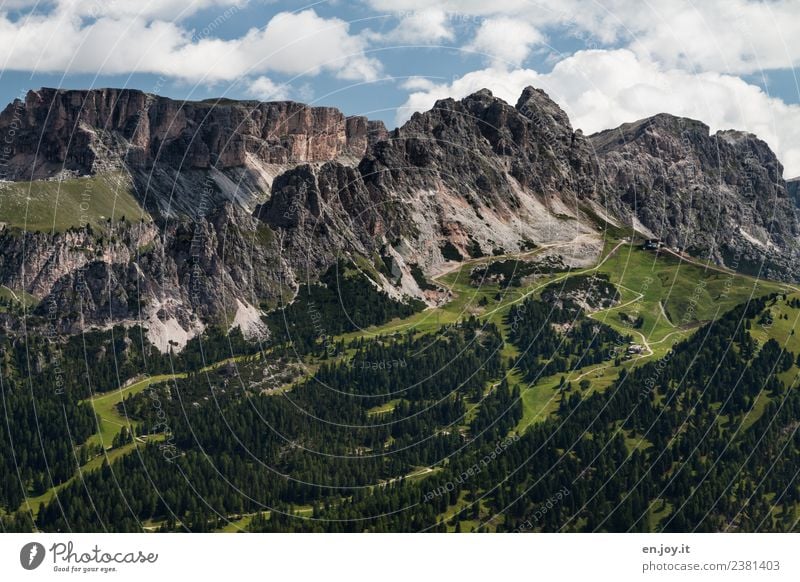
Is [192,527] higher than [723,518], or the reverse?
[192,527]

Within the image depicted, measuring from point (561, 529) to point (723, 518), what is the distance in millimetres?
24827

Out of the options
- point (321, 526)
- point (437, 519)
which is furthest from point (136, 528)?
point (437, 519)

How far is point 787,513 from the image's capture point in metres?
195

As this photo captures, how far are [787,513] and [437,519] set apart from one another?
53987 millimetres

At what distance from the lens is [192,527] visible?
199000mm
